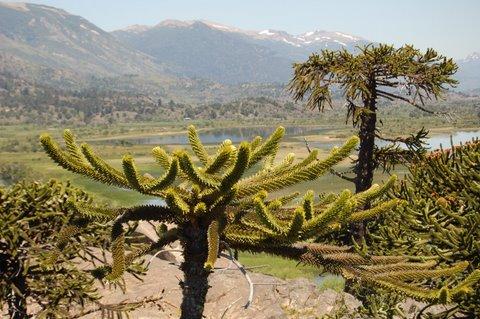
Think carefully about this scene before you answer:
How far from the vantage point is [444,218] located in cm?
904

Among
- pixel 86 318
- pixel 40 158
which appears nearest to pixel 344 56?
pixel 86 318

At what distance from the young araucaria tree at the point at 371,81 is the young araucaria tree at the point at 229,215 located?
33.8ft

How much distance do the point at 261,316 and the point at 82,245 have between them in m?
7.64

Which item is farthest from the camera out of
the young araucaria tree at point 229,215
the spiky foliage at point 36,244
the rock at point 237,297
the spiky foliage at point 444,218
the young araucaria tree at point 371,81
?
the rock at point 237,297

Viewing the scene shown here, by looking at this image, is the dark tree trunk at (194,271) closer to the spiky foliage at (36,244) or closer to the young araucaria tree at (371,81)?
the spiky foliage at (36,244)

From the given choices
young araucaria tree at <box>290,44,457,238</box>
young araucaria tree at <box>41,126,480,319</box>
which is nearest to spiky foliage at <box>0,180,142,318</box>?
young araucaria tree at <box>41,126,480,319</box>

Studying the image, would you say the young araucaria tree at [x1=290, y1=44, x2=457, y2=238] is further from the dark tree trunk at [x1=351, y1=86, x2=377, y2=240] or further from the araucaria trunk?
the araucaria trunk

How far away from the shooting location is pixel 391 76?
15.8 metres

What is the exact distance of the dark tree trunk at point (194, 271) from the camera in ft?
16.0

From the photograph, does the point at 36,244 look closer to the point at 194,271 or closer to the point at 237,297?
the point at 194,271

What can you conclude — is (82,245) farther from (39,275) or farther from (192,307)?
(192,307)

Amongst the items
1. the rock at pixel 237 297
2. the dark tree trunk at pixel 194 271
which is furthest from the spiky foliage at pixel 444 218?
the rock at pixel 237 297

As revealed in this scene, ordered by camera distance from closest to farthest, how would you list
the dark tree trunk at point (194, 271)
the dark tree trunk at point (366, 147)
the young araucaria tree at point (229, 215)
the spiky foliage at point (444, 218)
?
1. the young araucaria tree at point (229, 215)
2. the dark tree trunk at point (194, 271)
3. the spiky foliage at point (444, 218)
4. the dark tree trunk at point (366, 147)

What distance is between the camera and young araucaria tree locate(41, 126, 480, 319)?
167 inches
